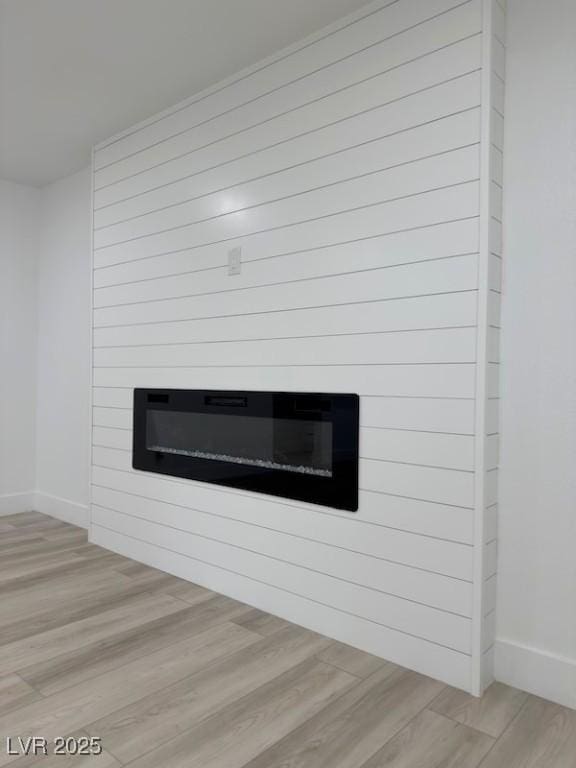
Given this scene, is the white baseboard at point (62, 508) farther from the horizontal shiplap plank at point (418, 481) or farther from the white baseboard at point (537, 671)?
the white baseboard at point (537, 671)

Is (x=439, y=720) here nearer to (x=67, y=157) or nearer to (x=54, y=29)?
(x=54, y=29)

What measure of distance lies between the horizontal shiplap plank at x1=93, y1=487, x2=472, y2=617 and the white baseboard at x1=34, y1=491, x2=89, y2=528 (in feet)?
3.31

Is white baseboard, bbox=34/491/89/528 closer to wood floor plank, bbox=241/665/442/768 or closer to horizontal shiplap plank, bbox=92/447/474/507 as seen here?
horizontal shiplap plank, bbox=92/447/474/507

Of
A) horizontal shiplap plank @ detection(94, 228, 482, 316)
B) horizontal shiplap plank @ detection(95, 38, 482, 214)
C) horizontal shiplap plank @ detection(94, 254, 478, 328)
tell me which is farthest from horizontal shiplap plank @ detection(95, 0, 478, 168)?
horizontal shiplap plank @ detection(94, 254, 478, 328)

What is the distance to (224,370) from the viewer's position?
9.59 ft

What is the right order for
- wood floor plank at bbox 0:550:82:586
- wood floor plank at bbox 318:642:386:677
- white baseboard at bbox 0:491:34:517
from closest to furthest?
wood floor plank at bbox 318:642:386:677 < wood floor plank at bbox 0:550:82:586 < white baseboard at bbox 0:491:34:517

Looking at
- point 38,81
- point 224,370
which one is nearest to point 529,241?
point 224,370

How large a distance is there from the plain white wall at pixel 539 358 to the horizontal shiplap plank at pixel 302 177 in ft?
0.75

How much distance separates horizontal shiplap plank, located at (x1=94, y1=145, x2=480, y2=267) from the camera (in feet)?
6.92

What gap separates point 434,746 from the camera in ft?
5.69

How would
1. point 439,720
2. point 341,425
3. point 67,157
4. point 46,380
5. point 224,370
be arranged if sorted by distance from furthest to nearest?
point 46,380 < point 67,157 < point 224,370 < point 341,425 < point 439,720

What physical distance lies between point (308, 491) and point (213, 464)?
26.2 inches

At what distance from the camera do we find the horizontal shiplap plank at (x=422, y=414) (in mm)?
2062

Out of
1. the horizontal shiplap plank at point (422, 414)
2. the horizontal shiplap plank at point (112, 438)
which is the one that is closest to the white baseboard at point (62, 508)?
the horizontal shiplap plank at point (112, 438)
